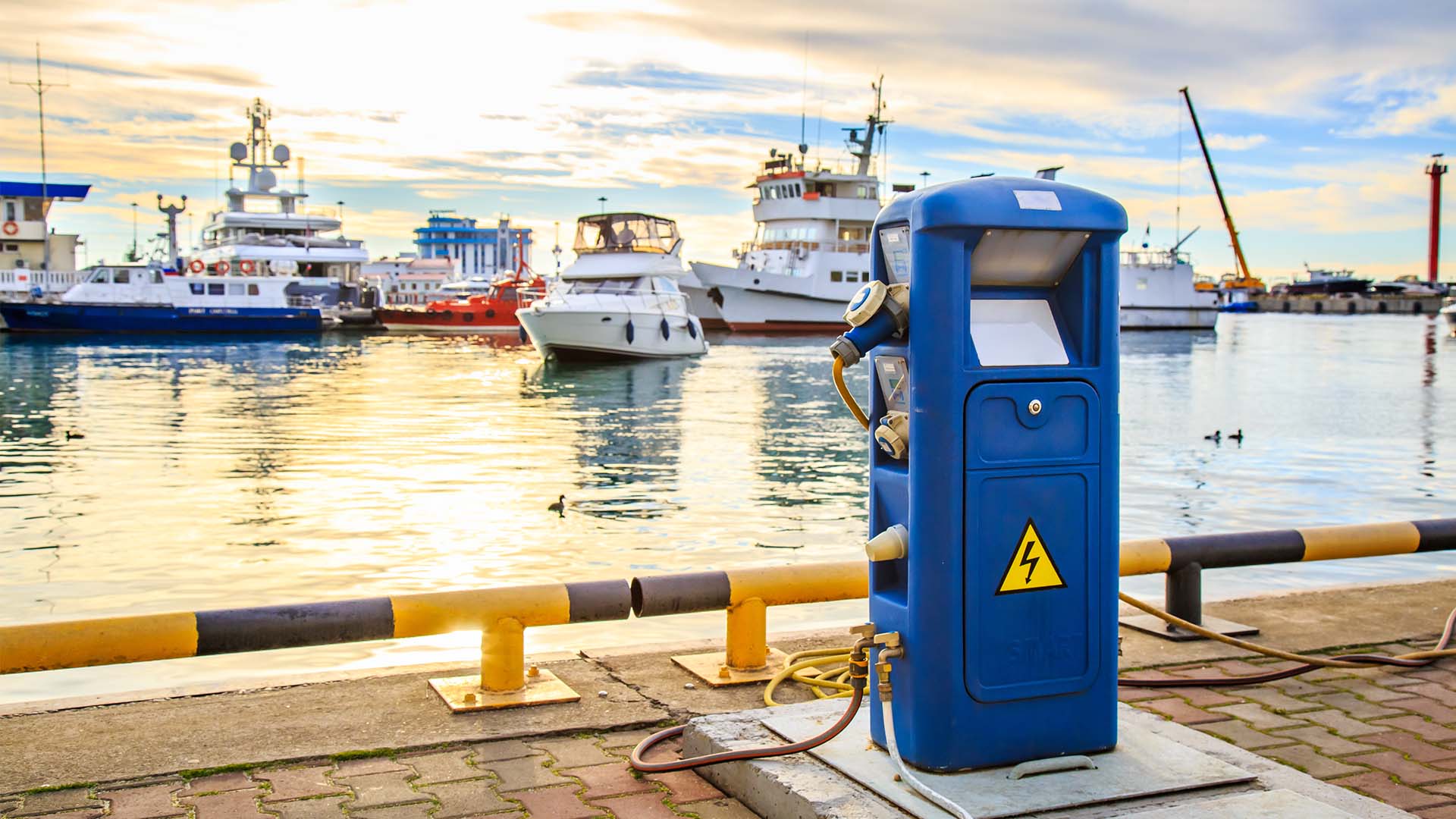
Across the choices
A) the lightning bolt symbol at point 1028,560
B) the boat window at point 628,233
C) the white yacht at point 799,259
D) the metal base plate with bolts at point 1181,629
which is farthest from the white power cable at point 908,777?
the white yacht at point 799,259

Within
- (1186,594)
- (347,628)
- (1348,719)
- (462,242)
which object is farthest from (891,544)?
(462,242)

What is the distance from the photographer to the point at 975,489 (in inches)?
126

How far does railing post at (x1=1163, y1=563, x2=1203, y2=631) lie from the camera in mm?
5188

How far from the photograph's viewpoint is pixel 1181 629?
5242 mm

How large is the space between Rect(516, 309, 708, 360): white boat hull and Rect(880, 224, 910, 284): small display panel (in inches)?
1406

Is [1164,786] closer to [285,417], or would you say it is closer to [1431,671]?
[1431,671]

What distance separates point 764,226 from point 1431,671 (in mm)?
63600

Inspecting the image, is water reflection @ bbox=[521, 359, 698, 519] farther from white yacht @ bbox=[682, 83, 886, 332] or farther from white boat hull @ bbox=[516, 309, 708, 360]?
white yacht @ bbox=[682, 83, 886, 332]

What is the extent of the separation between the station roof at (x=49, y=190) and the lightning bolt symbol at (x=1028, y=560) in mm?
72376

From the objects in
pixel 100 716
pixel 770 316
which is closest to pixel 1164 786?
pixel 100 716

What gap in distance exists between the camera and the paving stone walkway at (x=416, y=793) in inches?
127

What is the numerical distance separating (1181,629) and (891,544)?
249 centimetres

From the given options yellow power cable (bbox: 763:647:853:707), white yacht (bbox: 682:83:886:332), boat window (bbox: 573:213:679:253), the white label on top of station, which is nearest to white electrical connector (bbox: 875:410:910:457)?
the white label on top of station

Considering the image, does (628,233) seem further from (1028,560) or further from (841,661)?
(1028,560)
